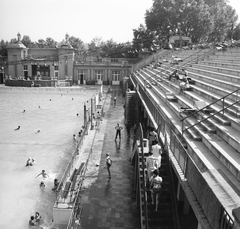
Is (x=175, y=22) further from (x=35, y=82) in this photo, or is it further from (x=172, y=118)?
(x=172, y=118)

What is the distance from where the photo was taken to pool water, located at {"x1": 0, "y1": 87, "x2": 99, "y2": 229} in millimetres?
12000

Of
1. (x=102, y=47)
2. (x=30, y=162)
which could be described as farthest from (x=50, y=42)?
(x=30, y=162)

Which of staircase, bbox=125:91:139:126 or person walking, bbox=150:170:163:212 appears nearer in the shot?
person walking, bbox=150:170:163:212

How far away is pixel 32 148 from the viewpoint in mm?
19078

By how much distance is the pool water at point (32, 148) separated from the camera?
39.4 ft

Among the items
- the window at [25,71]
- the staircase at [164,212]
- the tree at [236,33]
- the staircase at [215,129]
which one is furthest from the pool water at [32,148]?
the tree at [236,33]

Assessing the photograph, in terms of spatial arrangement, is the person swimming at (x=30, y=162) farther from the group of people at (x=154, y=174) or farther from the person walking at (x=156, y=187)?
the person walking at (x=156, y=187)

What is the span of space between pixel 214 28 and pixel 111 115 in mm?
32054

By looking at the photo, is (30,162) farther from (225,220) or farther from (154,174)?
(225,220)

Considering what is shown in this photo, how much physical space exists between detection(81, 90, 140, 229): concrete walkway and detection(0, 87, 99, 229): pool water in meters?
1.58

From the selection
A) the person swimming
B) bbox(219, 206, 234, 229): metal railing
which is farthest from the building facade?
Result: bbox(219, 206, 234, 229): metal railing

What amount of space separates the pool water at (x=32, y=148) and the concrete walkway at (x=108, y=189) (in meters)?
1.58

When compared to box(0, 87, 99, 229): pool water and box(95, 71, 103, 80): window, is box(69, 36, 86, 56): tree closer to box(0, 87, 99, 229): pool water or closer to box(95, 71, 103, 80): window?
box(95, 71, 103, 80): window

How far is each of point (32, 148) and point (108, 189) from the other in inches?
328
